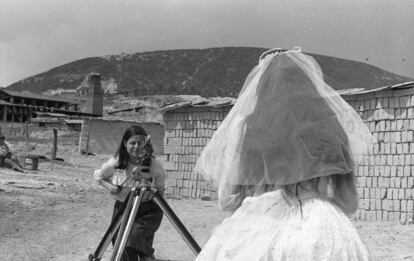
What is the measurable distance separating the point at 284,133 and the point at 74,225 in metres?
6.82

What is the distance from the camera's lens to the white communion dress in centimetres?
137

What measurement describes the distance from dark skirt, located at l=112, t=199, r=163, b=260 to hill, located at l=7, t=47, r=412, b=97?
70871 millimetres

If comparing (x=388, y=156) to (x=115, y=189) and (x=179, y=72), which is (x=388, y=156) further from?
(x=179, y=72)

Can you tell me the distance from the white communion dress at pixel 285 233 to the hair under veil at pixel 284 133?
0.22 feet

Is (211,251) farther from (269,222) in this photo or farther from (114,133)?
(114,133)

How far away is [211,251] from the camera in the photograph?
1.47 m

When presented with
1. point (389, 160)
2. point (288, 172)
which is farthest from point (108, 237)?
point (389, 160)

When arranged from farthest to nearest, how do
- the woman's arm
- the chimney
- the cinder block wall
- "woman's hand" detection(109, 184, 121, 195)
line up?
the chimney < the cinder block wall < the woman's arm < "woman's hand" detection(109, 184, 121, 195)

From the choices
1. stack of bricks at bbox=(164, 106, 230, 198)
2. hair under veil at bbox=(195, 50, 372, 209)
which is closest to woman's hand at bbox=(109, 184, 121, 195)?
hair under veil at bbox=(195, 50, 372, 209)

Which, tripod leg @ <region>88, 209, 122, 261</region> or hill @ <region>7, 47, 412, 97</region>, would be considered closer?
tripod leg @ <region>88, 209, 122, 261</region>

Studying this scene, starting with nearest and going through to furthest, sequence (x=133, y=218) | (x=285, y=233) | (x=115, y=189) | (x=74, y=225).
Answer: (x=285, y=233) → (x=133, y=218) → (x=115, y=189) → (x=74, y=225)

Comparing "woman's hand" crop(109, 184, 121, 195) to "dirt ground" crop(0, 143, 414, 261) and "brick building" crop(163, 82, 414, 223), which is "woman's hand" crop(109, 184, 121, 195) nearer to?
"dirt ground" crop(0, 143, 414, 261)

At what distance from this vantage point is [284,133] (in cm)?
148

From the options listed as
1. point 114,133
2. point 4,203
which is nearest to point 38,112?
point 114,133
